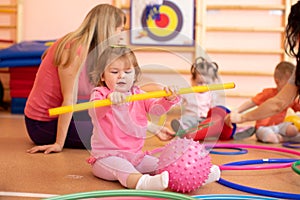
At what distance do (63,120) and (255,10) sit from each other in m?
2.61

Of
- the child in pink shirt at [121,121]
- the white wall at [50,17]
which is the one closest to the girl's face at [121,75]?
the child in pink shirt at [121,121]

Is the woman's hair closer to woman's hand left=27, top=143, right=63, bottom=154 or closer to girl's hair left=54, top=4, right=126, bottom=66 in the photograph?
girl's hair left=54, top=4, right=126, bottom=66

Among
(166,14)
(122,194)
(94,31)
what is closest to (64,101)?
(94,31)

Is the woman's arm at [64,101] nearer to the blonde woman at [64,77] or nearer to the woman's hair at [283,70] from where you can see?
the blonde woman at [64,77]

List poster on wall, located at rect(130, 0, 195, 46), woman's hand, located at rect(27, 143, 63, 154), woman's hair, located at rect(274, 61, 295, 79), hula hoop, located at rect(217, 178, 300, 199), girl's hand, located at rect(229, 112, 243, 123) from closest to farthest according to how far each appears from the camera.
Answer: hula hoop, located at rect(217, 178, 300, 199)
woman's hand, located at rect(27, 143, 63, 154)
girl's hand, located at rect(229, 112, 243, 123)
woman's hair, located at rect(274, 61, 295, 79)
poster on wall, located at rect(130, 0, 195, 46)

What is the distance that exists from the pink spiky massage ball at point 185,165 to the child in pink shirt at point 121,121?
0.05 m

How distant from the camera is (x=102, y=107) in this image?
143cm

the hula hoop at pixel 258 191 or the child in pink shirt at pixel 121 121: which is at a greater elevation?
the child in pink shirt at pixel 121 121

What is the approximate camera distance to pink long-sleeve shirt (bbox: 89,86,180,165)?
4.72ft

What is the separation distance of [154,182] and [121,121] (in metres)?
0.23

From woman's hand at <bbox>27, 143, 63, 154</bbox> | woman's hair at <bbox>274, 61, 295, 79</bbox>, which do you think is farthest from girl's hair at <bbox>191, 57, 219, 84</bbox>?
woman's hair at <bbox>274, 61, 295, 79</bbox>

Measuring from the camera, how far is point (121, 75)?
1.40 m

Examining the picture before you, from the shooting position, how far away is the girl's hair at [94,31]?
6.05 ft

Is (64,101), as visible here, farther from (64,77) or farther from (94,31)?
(94,31)
